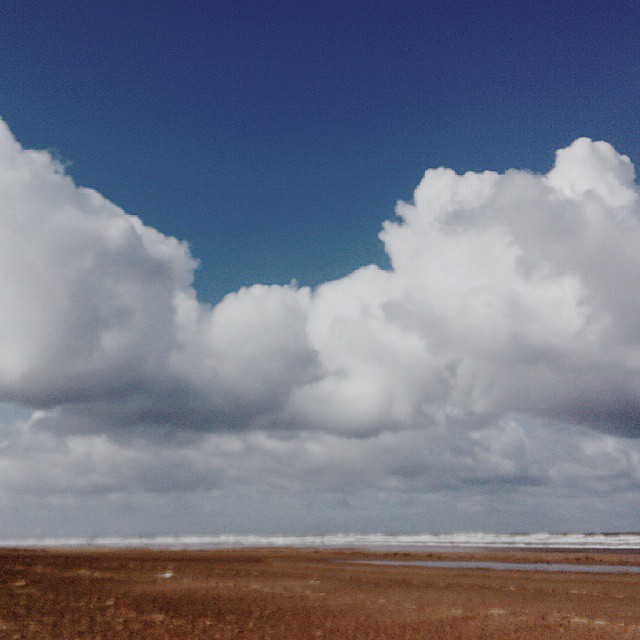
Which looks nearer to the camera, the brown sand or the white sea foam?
the brown sand

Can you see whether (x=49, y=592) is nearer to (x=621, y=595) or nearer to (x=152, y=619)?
(x=152, y=619)

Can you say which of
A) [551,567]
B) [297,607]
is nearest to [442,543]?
[551,567]

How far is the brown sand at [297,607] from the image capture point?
17.9m

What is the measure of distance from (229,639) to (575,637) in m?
10.4

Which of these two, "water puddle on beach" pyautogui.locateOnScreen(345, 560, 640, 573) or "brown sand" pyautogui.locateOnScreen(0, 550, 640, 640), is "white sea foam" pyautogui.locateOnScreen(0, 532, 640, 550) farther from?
"brown sand" pyautogui.locateOnScreen(0, 550, 640, 640)

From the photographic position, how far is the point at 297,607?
76.5ft

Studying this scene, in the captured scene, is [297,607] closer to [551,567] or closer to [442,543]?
[551,567]

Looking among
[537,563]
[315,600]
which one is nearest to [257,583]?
[315,600]

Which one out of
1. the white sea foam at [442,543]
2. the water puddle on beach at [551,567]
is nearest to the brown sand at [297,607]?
the water puddle on beach at [551,567]

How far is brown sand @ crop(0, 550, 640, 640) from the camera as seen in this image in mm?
17938

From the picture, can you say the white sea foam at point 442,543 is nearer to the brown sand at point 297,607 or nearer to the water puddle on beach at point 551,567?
the water puddle on beach at point 551,567

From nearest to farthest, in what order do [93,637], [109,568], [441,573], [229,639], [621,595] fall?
[93,637] → [229,639] → [621,595] → [109,568] → [441,573]

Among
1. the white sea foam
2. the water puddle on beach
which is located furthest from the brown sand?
the white sea foam

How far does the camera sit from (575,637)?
1894 cm
